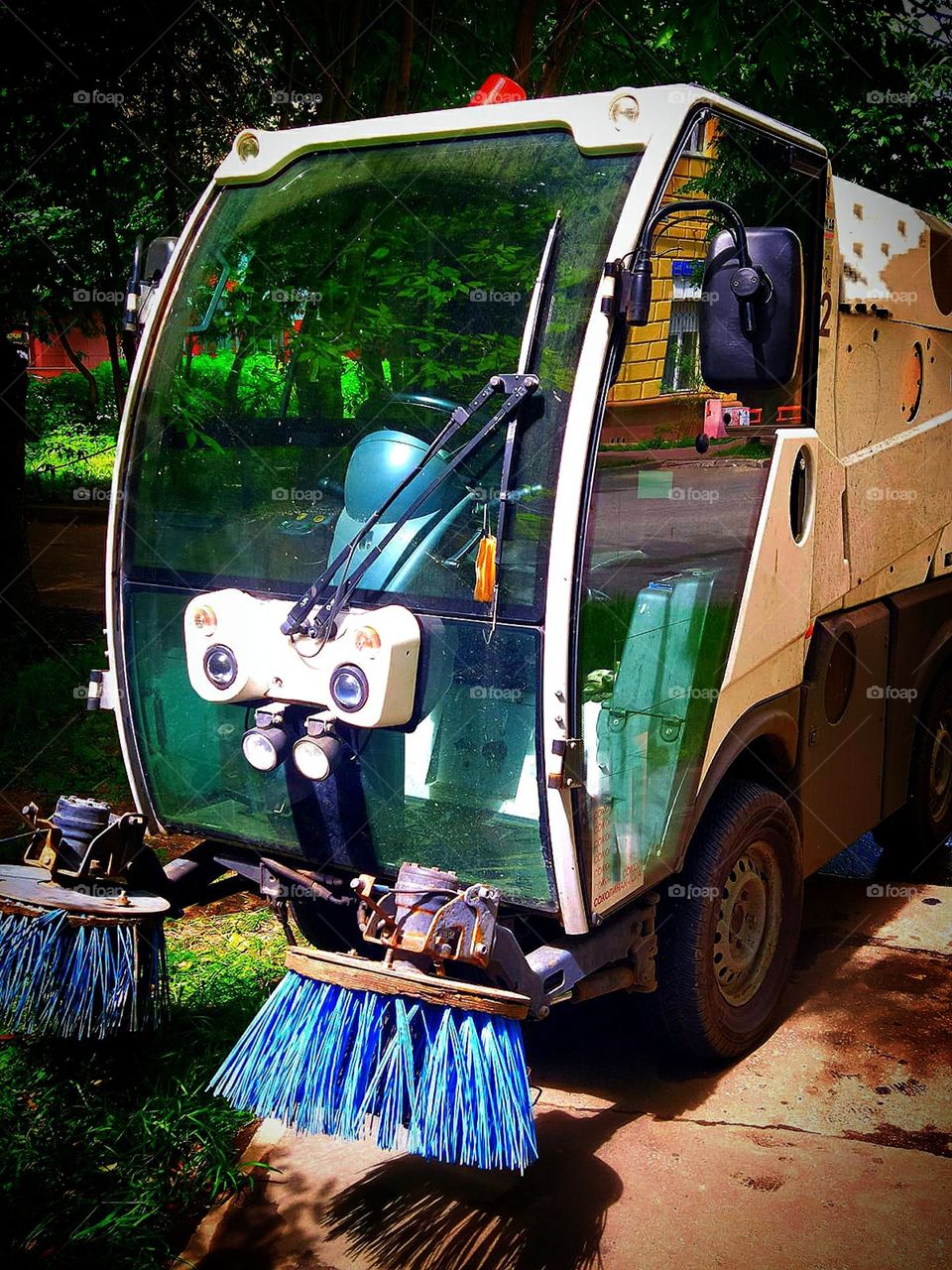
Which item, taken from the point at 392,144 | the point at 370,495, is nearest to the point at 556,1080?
the point at 370,495

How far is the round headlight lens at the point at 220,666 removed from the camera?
350 cm

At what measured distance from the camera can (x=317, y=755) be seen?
3.35 metres

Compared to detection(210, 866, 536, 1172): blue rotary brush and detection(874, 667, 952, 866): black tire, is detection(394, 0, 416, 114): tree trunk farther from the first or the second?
detection(210, 866, 536, 1172): blue rotary brush

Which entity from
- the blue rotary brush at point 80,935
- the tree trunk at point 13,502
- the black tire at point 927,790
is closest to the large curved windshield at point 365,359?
the blue rotary brush at point 80,935

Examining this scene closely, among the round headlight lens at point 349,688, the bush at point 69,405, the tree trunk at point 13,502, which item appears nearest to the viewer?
the round headlight lens at point 349,688

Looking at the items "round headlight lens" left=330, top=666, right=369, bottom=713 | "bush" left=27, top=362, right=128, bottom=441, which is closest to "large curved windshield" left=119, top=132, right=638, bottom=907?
"round headlight lens" left=330, top=666, right=369, bottom=713

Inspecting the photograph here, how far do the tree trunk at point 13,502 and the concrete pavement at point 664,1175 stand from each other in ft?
20.5

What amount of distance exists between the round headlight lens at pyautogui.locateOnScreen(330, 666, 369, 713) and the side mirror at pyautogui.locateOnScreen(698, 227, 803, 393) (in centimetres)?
126

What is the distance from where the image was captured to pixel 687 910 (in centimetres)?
394

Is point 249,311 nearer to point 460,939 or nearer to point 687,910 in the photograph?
point 460,939

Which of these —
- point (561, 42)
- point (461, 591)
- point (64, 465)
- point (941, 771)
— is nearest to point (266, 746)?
point (461, 591)

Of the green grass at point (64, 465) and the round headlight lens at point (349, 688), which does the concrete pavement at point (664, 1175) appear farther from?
the green grass at point (64, 465)

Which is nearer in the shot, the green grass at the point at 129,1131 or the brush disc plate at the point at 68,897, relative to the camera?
the green grass at the point at 129,1131

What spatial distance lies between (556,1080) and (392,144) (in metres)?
2.98
